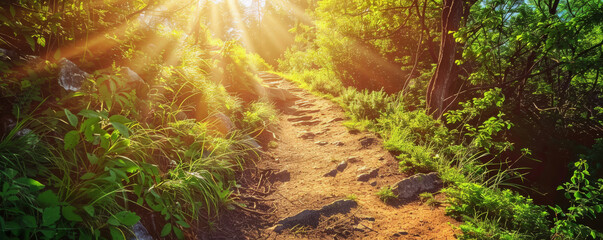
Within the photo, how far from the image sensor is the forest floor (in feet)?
10.1

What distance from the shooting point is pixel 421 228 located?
3.12 meters

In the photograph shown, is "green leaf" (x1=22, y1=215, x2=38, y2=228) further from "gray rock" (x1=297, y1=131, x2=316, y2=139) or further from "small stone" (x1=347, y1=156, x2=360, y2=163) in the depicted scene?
"gray rock" (x1=297, y1=131, x2=316, y2=139)

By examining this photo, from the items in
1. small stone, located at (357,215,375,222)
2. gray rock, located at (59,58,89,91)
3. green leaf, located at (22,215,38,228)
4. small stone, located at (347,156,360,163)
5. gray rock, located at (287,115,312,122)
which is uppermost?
gray rock, located at (59,58,89,91)

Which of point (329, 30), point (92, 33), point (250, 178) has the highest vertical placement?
point (329, 30)

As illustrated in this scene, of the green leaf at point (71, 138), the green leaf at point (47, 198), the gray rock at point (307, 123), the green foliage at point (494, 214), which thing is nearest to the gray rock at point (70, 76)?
the green leaf at point (71, 138)

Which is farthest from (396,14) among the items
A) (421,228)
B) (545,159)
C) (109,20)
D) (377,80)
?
(109,20)

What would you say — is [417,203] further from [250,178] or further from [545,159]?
[545,159]

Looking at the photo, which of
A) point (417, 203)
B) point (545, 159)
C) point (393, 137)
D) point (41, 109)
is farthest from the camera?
point (545, 159)

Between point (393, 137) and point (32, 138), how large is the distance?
5306 millimetres

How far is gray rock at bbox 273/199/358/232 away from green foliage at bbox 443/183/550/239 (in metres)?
1.28

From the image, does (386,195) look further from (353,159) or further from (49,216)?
(49,216)

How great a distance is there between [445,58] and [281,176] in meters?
4.70

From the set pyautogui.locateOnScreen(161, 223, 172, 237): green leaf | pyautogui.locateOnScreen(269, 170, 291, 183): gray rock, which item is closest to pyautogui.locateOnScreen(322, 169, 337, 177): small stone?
pyautogui.locateOnScreen(269, 170, 291, 183): gray rock

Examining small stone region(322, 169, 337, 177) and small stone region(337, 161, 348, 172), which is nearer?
small stone region(322, 169, 337, 177)
